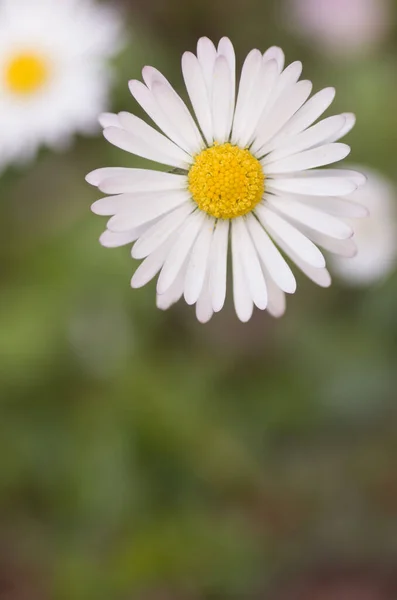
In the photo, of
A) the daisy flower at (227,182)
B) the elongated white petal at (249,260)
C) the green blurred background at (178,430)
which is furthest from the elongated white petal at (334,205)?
the green blurred background at (178,430)

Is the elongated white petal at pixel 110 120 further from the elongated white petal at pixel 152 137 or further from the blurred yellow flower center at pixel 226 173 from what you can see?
the blurred yellow flower center at pixel 226 173

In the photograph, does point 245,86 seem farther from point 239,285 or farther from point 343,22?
point 343,22

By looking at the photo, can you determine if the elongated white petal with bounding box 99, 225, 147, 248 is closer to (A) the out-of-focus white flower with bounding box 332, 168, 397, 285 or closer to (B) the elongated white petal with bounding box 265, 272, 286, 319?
(B) the elongated white petal with bounding box 265, 272, 286, 319

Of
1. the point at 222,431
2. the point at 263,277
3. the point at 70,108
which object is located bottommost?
the point at 222,431

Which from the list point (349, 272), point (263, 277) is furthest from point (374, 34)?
point (263, 277)

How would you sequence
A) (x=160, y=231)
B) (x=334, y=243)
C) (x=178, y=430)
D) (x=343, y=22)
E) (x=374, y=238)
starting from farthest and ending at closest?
(x=343, y=22) < (x=178, y=430) < (x=374, y=238) < (x=334, y=243) < (x=160, y=231)

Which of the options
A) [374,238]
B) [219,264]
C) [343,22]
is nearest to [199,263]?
[219,264]

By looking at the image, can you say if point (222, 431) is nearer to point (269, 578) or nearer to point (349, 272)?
point (269, 578)
